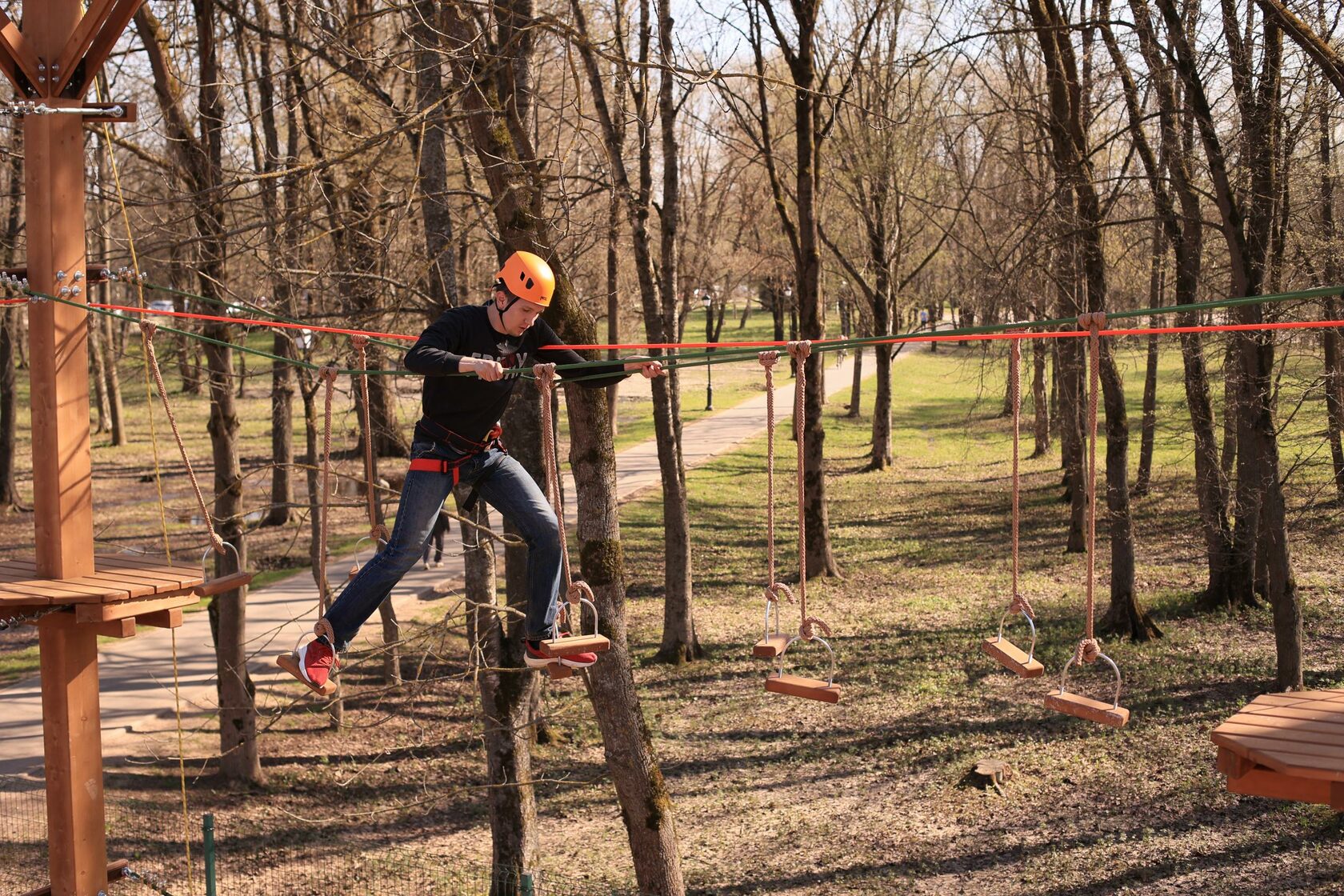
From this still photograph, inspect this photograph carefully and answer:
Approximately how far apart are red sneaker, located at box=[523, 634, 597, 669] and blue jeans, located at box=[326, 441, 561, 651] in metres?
0.09

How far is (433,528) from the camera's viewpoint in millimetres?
5812

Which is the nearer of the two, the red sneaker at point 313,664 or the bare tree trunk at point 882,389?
the red sneaker at point 313,664

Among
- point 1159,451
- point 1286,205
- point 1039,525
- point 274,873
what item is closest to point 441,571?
point 274,873

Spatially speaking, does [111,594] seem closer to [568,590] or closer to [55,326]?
[55,326]

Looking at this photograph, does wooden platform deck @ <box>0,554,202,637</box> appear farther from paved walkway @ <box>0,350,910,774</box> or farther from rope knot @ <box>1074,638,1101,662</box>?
paved walkway @ <box>0,350,910,774</box>

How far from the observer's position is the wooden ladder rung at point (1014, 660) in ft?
17.2

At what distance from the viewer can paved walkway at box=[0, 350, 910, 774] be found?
518 inches

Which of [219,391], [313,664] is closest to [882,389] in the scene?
[219,391]

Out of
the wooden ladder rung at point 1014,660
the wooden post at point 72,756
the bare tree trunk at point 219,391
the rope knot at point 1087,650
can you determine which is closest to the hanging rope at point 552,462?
the wooden ladder rung at point 1014,660

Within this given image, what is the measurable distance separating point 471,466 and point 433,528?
15.6 inches

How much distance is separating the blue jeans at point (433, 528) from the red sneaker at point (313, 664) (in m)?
0.11

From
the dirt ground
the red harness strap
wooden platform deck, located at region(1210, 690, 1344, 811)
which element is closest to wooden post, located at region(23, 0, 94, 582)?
the red harness strap

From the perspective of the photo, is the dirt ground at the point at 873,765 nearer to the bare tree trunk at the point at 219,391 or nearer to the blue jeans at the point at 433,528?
the bare tree trunk at the point at 219,391

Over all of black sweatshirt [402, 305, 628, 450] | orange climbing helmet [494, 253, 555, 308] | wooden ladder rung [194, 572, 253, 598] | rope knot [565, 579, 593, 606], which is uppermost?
orange climbing helmet [494, 253, 555, 308]
